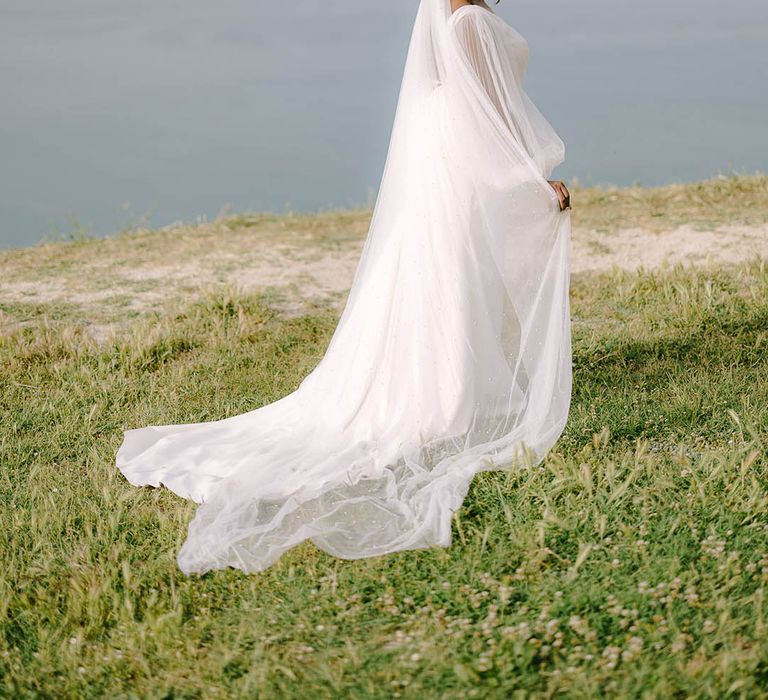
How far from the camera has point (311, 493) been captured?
158 inches

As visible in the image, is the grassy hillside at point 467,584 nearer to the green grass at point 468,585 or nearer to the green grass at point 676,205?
the green grass at point 468,585

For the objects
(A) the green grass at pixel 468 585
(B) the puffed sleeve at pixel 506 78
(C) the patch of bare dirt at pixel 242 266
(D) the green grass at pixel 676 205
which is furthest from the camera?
(D) the green grass at pixel 676 205

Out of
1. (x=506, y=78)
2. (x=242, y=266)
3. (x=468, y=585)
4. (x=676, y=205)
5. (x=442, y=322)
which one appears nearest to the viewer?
(x=468, y=585)

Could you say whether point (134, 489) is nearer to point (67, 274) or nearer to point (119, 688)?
point (119, 688)

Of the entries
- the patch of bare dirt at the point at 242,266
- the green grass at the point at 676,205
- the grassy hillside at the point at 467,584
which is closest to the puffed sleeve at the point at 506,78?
the grassy hillside at the point at 467,584

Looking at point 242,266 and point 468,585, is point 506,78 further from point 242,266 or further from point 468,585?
point 242,266

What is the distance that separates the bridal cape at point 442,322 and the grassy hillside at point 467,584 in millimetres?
275

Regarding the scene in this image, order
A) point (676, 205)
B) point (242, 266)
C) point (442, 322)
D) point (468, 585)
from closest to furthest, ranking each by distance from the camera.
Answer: point (468, 585), point (442, 322), point (242, 266), point (676, 205)

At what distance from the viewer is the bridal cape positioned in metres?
4.26

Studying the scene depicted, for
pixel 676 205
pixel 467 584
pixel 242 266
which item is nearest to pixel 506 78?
pixel 467 584

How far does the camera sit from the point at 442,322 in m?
4.53

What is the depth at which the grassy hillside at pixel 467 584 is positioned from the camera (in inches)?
114

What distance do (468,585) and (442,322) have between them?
1535mm

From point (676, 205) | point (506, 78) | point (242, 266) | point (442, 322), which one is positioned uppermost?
point (506, 78)
